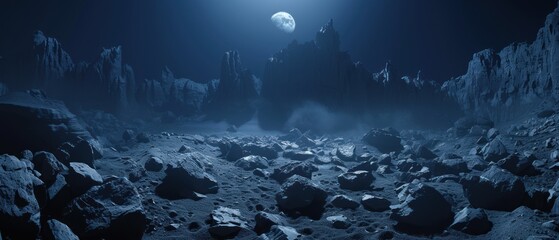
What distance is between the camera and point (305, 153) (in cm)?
1875

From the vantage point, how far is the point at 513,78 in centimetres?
3334

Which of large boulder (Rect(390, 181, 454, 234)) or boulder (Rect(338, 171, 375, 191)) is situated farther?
boulder (Rect(338, 171, 375, 191))

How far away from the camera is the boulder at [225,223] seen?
24.0ft

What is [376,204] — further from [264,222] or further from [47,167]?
[47,167]

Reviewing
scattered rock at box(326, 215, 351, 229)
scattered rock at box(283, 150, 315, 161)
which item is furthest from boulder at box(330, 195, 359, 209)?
scattered rock at box(283, 150, 315, 161)

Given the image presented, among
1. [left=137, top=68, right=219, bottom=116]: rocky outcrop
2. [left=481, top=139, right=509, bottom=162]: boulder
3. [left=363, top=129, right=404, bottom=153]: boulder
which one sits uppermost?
[left=137, top=68, right=219, bottom=116]: rocky outcrop

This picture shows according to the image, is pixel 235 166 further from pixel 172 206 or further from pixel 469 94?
pixel 469 94

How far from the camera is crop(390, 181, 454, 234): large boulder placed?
7.55 meters

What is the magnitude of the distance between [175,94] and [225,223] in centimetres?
6146

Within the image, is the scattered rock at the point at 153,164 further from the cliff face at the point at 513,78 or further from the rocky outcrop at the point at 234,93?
the rocky outcrop at the point at 234,93

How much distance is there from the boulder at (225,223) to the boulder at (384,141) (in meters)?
16.1

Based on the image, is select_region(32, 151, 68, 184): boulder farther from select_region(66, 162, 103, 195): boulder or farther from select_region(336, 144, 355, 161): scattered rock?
select_region(336, 144, 355, 161): scattered rock

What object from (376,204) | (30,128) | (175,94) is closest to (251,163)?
(376,204)

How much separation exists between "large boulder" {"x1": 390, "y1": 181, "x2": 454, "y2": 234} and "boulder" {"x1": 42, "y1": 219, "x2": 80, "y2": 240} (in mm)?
7729
